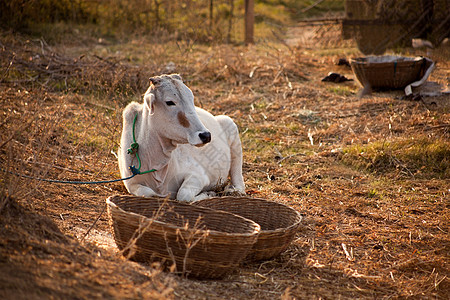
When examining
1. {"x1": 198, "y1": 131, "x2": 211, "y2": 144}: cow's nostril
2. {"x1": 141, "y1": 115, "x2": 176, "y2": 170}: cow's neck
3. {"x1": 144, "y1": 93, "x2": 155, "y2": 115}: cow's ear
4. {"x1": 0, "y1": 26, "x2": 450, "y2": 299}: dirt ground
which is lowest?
{"x1": 0, "y1": 26, "x2": 450, "y2": 299}: dirt ground

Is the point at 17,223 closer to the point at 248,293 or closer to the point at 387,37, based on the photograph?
the point at 248,293

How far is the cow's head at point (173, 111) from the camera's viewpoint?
159 inches

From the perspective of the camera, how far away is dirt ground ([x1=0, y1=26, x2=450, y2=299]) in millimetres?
2850

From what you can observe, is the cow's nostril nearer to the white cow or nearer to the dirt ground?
the white cow

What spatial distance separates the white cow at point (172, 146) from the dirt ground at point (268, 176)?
47 centimetres

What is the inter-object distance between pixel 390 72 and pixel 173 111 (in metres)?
5.41

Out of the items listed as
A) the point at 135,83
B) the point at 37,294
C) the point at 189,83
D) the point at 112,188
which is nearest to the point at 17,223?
the point at 37,294

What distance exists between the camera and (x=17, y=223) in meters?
2.98

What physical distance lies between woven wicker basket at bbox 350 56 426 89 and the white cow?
13.8 ft

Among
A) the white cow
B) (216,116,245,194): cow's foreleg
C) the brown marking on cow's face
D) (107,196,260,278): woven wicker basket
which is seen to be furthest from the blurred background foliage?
(107,196,260,278): woven wicker basket

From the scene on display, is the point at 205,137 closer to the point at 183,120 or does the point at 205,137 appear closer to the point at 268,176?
the point at 183,120

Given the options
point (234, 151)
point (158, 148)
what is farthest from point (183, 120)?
point (234, 151)

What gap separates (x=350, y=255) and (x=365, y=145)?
2.78m

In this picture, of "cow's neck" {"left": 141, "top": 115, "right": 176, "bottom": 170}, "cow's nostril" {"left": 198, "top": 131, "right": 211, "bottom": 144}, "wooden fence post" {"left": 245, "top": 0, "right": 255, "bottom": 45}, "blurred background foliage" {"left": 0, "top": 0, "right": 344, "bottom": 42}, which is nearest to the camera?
"cow's nostril" {"left": 198, "top": 131, "right": 211, "bottom": 144}
